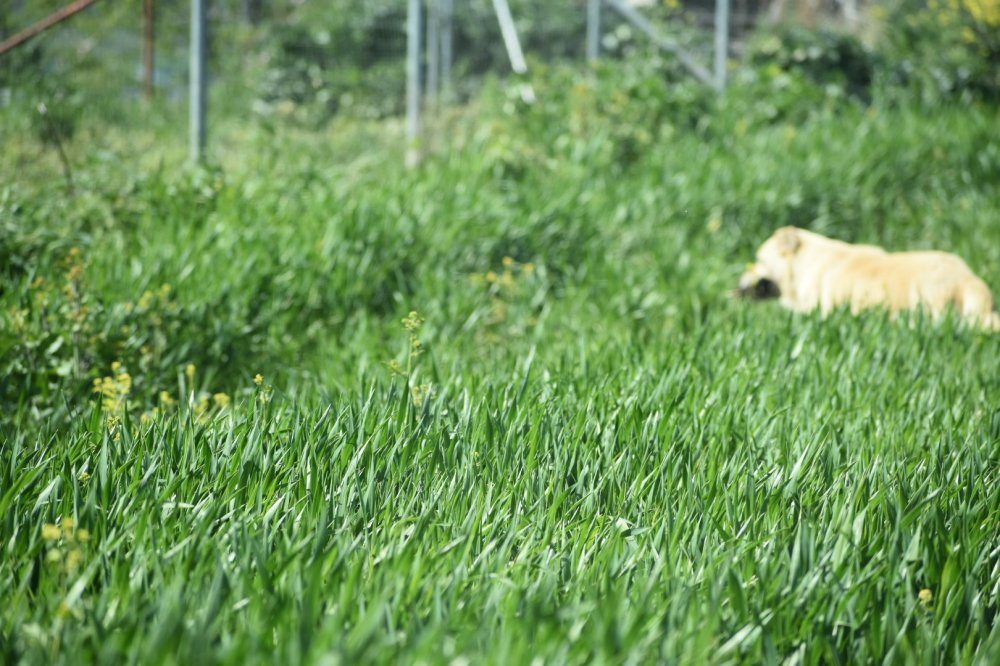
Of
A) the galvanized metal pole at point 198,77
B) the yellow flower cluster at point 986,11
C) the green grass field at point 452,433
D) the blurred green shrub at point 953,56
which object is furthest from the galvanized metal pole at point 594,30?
the galvanized metal pole at point 198,77

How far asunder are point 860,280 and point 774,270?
513 millimetres

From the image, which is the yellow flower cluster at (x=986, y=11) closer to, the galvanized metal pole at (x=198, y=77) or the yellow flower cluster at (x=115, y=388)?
the galvanized metal pole at (x=198, y=77)

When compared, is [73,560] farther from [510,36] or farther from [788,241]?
[510,36]

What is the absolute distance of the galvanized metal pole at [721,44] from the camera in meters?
10.5

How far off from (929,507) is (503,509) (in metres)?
0.88

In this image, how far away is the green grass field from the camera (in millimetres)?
1804

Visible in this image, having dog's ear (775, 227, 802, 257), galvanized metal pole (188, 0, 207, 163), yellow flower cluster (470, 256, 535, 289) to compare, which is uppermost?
galvanized metal pole (188, 0, 207, 163)

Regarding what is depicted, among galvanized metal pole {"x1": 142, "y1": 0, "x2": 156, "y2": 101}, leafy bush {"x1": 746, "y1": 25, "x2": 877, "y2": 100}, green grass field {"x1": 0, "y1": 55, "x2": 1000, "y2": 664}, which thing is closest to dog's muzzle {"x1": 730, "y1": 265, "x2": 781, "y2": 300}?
green grass field {"x1": 0, "y1": 55, "x2": 1000, "y2": 664}

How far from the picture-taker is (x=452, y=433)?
108 inches

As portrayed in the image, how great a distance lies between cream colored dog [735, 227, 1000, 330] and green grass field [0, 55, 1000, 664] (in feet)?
0.86

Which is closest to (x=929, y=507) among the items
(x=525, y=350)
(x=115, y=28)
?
(x=525, y=350)

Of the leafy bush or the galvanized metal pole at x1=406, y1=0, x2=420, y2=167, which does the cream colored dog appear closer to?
the galvanized metal pole at x1=406, y1=0, x2=420, y2=167

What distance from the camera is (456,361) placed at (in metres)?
3.80

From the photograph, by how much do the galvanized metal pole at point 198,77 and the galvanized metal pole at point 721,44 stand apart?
539cm
